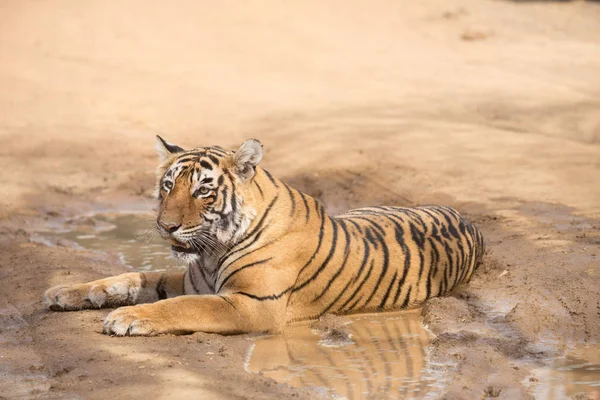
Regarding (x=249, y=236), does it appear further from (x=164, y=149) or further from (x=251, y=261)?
(x=164, y=149)

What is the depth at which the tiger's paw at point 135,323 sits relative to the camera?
4.84m

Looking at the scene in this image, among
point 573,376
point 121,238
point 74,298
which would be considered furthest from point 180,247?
point 121,238

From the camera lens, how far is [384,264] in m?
5.60

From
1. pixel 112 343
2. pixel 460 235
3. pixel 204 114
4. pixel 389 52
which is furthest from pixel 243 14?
pixel 112 343

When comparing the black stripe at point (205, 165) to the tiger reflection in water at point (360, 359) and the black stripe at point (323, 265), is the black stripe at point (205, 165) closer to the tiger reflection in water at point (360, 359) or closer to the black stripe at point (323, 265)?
the black stripe at point (323, 265)

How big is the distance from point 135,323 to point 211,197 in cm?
84

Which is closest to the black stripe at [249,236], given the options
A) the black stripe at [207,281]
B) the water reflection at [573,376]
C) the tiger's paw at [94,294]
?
the black stripe at [207,281]

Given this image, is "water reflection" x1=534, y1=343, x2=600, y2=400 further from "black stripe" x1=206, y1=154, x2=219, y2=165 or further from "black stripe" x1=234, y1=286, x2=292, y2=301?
"black stripe" x1=206, y1=154, x2=219, y2=165

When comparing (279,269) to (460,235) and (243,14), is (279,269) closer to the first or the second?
(460,235)

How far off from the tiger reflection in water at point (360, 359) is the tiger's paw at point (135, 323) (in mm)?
503

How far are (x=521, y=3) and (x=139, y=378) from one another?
16.5 m

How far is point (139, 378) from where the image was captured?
418cm

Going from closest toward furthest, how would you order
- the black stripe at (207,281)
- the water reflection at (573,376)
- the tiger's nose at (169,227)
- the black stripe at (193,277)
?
the water reflection at (573,376) → the tiger's nose at (169,227) → the black stripe at (207,281) → the black stripe at (193,277)

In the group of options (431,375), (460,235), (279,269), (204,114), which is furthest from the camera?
(204,114)
